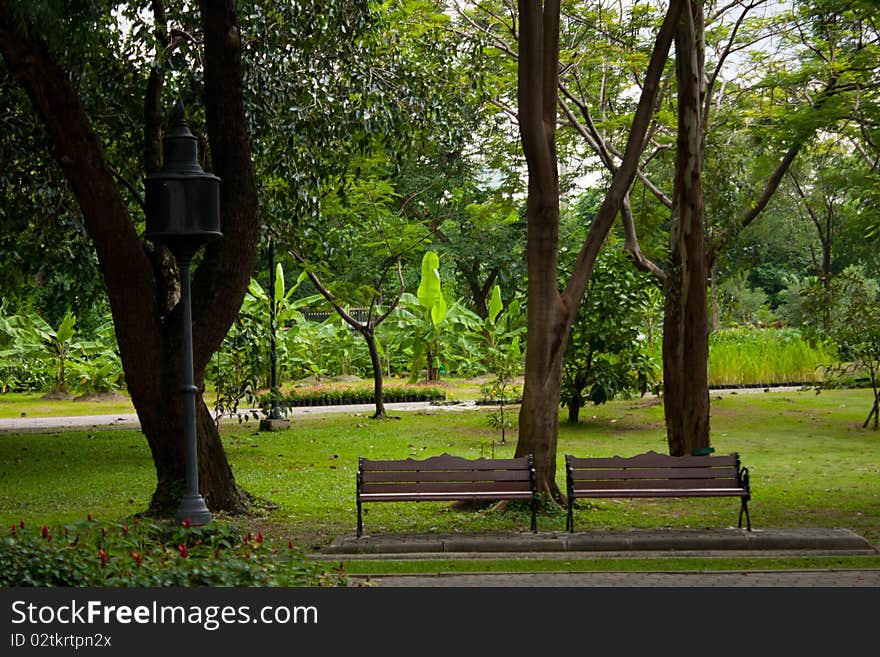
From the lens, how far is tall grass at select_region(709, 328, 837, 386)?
30828mm

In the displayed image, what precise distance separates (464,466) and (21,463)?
969cm

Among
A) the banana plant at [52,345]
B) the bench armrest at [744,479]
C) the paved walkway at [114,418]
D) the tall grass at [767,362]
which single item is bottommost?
the paved walkway at [114,418]

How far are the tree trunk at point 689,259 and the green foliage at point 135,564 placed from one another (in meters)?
8.55

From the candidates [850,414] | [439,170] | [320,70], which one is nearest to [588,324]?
[850,414]

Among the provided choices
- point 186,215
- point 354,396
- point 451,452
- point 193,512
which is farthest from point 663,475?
point 354,396

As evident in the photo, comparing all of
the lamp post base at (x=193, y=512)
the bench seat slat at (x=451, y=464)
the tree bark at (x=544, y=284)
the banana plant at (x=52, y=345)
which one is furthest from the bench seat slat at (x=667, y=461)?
the banana plant at (x=52, y=345)

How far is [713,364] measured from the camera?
30.7 m

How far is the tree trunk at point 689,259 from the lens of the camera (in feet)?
50.6

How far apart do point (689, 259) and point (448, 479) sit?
548 cm

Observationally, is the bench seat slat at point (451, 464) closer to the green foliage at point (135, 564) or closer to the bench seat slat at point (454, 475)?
the bench seat slat at point (454, 475)

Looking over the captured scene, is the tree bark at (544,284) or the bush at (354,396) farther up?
the tree bark at (544,284)

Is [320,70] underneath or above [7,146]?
above

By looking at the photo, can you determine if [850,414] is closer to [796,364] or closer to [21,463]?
[796,364]

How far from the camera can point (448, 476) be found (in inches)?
467
